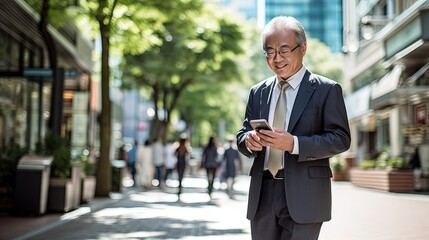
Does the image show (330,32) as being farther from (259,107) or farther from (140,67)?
(259,107)

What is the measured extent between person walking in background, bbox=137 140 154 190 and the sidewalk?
6.42 m

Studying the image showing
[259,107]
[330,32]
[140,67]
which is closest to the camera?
[259,107]

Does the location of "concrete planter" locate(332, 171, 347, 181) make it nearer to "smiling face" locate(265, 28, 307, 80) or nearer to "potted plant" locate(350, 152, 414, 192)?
"potted plant" locate(350, 152, 414, 192)

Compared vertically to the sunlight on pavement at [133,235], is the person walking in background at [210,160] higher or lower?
higher

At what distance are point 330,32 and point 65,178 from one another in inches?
4781

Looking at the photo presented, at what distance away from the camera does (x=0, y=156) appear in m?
12.2

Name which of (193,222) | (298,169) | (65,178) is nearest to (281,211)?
(298,169)

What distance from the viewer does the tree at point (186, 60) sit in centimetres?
2717

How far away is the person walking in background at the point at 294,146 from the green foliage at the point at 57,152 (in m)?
9.74

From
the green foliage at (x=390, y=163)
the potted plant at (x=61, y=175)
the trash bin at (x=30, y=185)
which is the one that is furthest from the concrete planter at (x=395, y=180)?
the trash bin at (x=30, y=185)

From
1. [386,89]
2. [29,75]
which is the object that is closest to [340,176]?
[386,89]

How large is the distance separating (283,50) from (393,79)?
70.2 feet

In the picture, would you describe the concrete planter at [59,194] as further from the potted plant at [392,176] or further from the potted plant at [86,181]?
the potted plant at [392,176]

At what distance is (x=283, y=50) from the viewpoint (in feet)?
10.0
